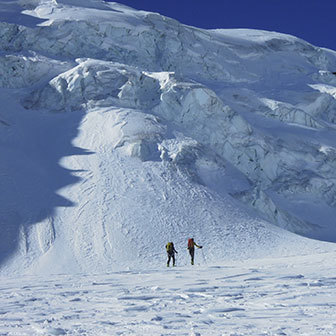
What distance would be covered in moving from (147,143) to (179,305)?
28745 mm

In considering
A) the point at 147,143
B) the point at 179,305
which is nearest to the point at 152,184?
the point at 147,143

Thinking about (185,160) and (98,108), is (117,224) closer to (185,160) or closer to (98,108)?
(185,160)

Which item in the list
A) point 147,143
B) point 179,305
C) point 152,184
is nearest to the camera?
point 179,305

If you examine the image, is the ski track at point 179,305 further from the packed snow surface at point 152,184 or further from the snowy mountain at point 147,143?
the snowy mountain at point 147,143

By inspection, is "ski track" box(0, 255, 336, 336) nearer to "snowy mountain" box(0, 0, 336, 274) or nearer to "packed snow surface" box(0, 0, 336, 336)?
"packed snow surface" box(0, 0, 336, 336)

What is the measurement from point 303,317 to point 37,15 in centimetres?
5802

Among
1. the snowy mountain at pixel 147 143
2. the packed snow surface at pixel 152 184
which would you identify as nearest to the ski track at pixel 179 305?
the packed snow surface at pixel 152 184

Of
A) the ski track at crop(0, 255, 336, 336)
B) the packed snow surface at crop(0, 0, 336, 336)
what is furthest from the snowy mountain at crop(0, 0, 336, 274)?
the ski track at crop(0, 255, 336, 336)

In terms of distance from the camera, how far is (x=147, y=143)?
Answer: 37.7 m

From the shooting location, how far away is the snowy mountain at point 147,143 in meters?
29.5

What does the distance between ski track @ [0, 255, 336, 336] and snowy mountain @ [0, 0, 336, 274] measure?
13165mm

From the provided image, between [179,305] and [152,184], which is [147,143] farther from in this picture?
[179,305]

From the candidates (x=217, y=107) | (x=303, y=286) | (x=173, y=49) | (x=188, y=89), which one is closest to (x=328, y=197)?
(x=217, y=107)

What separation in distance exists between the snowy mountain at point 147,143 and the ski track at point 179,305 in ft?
43.2
